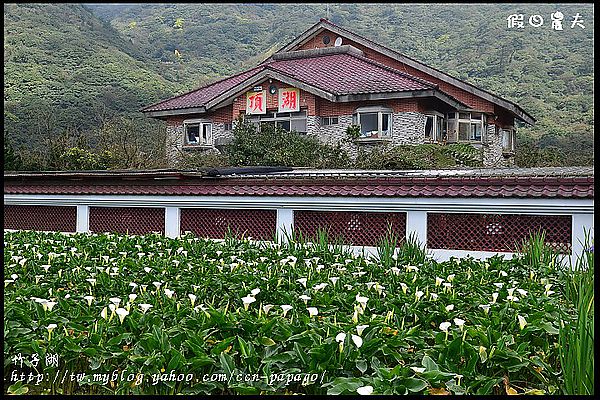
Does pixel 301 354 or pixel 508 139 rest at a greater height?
pixel 508 139

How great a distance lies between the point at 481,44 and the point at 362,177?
41.6 m

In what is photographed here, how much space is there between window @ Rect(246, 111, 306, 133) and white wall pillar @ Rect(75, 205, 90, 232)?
543 inches

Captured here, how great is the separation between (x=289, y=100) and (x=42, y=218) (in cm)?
1400

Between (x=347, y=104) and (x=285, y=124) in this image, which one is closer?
(x=347, y=104)

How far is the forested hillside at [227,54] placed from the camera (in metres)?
36.9

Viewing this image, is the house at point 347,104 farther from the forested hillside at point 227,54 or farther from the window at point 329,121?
the forested hillside at point 227,54

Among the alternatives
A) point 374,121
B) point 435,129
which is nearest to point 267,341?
point 374,121

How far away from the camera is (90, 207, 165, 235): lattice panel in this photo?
37.8 feet

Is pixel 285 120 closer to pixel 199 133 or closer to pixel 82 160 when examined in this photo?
pixel 199 133

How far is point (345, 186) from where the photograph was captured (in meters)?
9.98

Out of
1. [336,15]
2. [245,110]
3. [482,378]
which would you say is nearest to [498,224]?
[482,378]

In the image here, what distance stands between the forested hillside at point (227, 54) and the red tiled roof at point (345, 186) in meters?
17.5

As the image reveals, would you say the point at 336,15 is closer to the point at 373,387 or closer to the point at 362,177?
the point at 362,177

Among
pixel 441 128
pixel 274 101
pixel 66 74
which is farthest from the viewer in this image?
pixel 66 74
